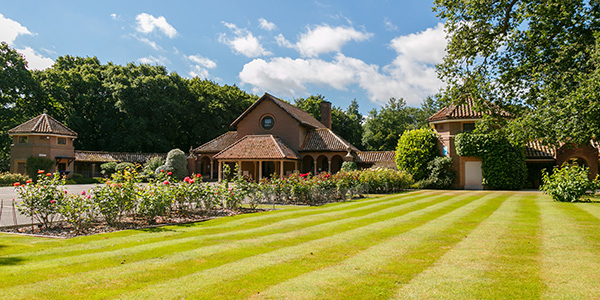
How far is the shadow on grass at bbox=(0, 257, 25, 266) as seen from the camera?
5.94 metres

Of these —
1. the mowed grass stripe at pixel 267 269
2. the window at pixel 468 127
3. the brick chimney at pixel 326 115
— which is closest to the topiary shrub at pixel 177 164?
the brick chimney at pixel 326 115

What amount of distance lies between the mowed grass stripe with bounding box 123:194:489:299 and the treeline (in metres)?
47.0

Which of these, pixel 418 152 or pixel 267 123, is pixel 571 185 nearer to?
pixel 418 152

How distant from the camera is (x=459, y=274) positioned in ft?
17.9

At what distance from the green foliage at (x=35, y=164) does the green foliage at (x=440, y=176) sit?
117 feet

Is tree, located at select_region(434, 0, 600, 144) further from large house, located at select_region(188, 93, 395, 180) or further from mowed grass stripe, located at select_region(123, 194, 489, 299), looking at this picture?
large house, located at select_region(188, 93, 395, 180)

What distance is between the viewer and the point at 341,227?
970 cm

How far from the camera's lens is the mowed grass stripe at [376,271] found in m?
4.68

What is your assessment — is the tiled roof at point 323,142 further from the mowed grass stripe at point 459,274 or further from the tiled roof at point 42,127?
the mowed grass stripe at point 459,274

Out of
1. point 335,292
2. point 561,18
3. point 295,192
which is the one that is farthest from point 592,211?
point 335,292

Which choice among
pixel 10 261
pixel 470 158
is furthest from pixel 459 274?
pixel 470 158

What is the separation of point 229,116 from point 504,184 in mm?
38416

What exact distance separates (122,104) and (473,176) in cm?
4237

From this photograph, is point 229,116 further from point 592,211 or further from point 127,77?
point 592,211
